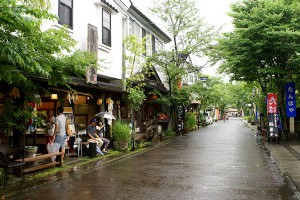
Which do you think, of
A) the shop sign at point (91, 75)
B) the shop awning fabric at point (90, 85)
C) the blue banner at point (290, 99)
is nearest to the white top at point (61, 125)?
the shop awning fabric at point (90, 85)

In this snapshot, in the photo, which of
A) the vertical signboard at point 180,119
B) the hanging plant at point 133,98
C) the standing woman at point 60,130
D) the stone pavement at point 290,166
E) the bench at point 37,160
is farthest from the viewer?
the vertical signboard at point 180,119

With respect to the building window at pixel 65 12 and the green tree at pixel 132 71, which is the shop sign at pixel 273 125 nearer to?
the green tree at pixel 132 71

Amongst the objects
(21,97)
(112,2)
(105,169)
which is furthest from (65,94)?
(112,2)

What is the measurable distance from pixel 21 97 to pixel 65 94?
107 inches

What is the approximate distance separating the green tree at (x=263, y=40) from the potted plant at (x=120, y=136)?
29.7 ft

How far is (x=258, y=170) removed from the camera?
10922 mm

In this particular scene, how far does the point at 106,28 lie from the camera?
17203 mm

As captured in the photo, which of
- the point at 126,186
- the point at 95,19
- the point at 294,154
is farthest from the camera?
the point at 95,19

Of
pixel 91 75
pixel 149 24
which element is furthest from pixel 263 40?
pixel 91 75

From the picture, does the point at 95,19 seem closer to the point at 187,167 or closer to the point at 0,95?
the point at 0,95

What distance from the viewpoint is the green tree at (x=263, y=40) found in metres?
18.5

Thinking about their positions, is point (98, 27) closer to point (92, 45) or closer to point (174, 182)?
point (92, 45)

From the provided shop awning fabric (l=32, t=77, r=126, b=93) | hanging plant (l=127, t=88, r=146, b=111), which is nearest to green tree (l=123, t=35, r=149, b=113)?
hanging plant (l=127, t=88, r=146, b=111)

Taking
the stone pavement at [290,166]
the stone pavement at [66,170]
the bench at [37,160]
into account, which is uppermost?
the bench at [37,160]
